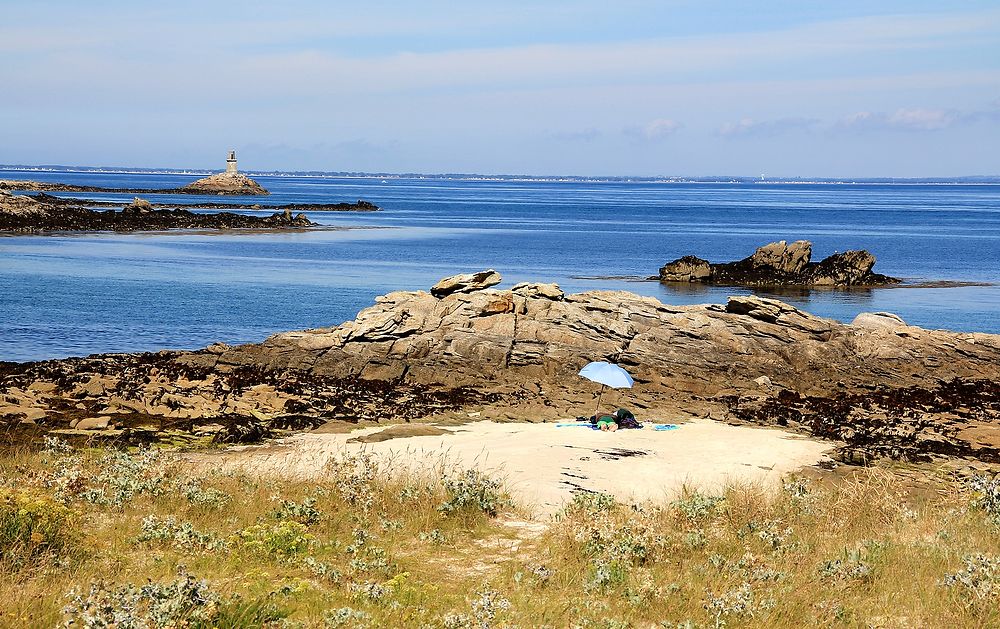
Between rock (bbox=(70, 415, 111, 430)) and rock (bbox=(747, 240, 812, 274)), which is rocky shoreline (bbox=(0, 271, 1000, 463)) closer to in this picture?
rock (bbox=(70, 415, 111, 430))

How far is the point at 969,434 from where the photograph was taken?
21.7m

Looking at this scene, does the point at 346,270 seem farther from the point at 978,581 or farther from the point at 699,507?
the point at 978,581

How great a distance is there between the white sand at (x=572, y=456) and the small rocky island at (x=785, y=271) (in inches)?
1481

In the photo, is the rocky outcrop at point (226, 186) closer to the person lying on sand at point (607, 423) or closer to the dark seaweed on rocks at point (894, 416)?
the dark seaweed on rocks at point (894, 416)

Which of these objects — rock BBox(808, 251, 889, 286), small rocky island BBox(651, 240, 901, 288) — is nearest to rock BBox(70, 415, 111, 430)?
small rocky island BBox(651, 240, 901, 288)

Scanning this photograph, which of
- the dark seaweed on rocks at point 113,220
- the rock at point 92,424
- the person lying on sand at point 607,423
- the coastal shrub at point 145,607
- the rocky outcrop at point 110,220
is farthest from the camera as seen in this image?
the dark seaweed on rocks at point 113,220

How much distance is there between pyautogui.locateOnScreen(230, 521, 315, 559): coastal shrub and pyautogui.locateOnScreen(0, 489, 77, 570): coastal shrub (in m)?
1.68

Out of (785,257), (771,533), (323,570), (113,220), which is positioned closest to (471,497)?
(323,570)

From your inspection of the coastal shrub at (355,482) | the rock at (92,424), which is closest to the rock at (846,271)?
the rock at (92,424)

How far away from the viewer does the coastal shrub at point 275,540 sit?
32.6 ft

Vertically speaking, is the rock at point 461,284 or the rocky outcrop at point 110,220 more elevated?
the rock at point 461,284

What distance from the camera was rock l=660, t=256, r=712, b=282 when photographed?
58188mm

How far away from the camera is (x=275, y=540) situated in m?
10.0

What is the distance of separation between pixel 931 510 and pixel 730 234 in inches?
3614
